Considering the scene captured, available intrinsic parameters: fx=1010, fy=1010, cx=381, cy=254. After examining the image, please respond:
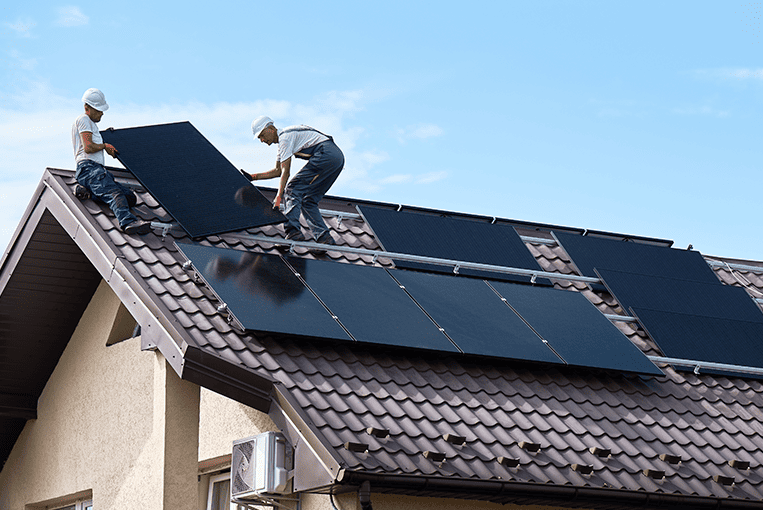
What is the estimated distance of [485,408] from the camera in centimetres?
941

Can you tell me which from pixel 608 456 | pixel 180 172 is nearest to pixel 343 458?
pixel 608 456

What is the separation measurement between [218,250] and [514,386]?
3307mm

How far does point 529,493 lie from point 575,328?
10.2 feet

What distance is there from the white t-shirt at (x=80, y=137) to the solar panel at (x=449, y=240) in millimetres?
3315

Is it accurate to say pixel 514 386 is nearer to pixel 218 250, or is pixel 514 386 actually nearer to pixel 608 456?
pixel 608 456

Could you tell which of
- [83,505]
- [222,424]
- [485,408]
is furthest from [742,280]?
[83,505]

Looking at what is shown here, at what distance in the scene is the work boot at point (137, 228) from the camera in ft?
34.0

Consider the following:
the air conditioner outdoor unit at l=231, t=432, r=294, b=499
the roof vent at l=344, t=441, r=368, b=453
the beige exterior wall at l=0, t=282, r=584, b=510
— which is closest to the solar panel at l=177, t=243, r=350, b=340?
the beige exterior wall at l=0, t=282, r=584, b=510

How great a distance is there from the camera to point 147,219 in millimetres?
10898

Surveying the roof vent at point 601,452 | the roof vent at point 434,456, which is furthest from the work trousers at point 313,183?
the roof vent at point 601,452

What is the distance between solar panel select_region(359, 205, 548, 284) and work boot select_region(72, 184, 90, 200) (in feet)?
11.1

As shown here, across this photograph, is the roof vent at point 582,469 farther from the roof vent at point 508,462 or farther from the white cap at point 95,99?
the white cap at point 95,99

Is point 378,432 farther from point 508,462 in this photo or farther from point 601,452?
point 601,452

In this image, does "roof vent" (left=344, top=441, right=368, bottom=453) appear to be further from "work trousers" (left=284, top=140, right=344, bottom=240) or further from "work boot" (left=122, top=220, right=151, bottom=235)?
"work trousers" (left=284, top=140, right=344, bottom=240)
